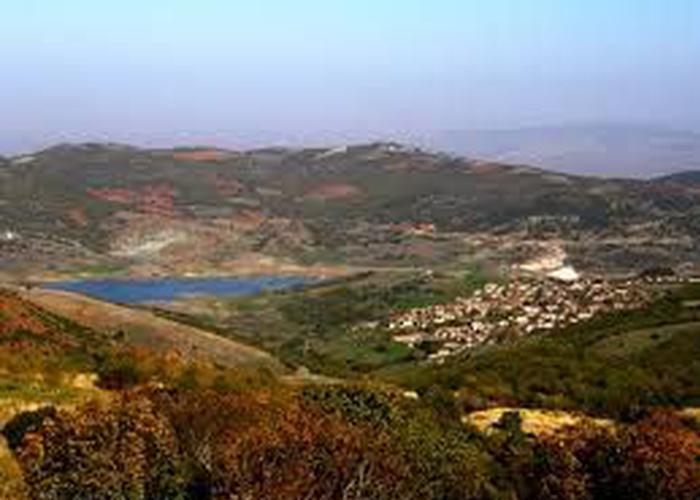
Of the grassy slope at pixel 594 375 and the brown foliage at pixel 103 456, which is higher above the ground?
the brown foliage at pixel 103 456

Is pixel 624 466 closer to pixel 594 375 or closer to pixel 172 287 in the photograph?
pixel 594 375

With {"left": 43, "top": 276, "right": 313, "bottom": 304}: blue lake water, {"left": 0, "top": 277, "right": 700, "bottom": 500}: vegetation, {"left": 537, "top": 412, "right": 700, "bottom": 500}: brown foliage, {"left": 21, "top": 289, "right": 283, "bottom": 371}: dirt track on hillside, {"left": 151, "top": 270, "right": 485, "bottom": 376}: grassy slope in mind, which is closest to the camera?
{"left": 0, "top": 277, "right": 700, "bottom": 500}: vegetation

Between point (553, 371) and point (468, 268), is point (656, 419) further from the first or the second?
point (468, 268)

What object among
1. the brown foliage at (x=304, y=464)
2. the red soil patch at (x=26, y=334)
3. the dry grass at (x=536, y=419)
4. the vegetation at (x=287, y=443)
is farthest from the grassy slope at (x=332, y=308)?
the brown foliage at (x=304, y=464)

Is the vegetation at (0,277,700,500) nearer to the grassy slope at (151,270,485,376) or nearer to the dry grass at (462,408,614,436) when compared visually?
the dry grass at (462,408,614,436)

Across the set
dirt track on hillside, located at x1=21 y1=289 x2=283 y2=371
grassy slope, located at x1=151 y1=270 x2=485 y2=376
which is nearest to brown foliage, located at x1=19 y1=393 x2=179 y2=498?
dirt track on hillside, located at x1=21 y1=289 x2=283 y2=371

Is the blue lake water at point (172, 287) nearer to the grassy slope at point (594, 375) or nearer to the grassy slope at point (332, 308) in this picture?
the grassy slope at point (332, 308)
